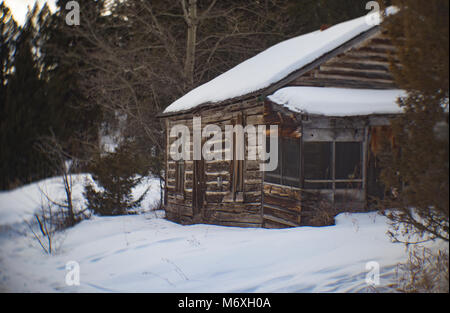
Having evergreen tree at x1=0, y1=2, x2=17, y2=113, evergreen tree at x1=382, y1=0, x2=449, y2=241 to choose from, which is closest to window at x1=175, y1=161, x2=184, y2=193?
evergreen tree at x1=0, y1=2, x2=17, y2=113

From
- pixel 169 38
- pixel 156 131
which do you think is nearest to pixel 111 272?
pixel 156 131

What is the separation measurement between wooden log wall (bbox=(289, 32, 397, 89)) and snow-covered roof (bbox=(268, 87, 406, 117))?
429 mm

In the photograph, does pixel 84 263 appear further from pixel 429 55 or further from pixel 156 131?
pixel 156 131

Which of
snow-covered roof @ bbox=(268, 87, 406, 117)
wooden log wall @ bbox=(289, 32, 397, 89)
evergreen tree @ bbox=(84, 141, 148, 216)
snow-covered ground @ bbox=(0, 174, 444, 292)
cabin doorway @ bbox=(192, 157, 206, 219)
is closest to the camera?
snow-covered ground @ bbox=(0, 174, 444, 292)

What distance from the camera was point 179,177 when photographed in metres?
14.6

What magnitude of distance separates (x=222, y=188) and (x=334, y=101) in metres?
4.69

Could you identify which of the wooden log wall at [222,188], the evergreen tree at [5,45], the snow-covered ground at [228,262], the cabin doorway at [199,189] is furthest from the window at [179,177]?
the evergreen tree at [5,45]

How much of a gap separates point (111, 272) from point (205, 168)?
6651mm

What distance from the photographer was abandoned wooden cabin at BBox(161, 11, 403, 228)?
845 cm

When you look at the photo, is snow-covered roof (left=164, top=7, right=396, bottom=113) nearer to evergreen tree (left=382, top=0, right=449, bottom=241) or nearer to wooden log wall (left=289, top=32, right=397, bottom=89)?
wooden log wall (left=289, top=32, right=397, bottom=89)

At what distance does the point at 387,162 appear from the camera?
4867mm

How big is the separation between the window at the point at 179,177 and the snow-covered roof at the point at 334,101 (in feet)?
21.1

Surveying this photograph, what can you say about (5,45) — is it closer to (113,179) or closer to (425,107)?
(113,179)

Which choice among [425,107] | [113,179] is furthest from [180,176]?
[425,107]
